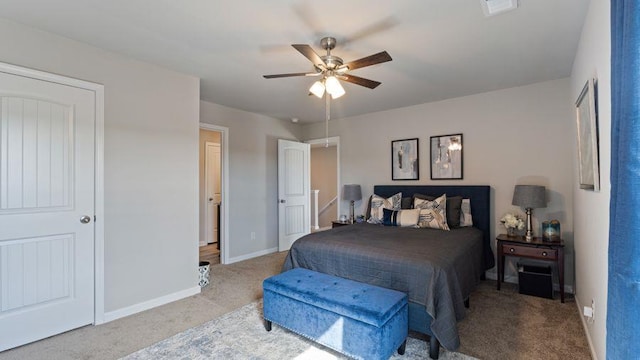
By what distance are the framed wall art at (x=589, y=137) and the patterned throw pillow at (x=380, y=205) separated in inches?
86.8

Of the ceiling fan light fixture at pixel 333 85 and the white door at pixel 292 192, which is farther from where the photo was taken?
the white door at pixel 292 192

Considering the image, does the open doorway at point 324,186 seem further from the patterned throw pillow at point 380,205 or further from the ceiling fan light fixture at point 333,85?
the ceiling fan light fixture at point 333,85

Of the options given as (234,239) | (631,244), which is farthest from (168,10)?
(234,239)

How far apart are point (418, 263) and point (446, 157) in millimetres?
2446

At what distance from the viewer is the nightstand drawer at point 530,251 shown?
318 centimetres

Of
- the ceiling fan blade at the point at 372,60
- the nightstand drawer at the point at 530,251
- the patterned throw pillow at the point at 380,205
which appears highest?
the ceiling fan blade at the point at 372,60

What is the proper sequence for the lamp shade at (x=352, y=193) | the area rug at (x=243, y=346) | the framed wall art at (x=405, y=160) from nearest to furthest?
the area rug at (x=243, y=346)
the framed wall art at (x=405, y=160)
the lamp shade at (x=352, y=193)

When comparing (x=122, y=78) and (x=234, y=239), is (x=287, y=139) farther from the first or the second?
(x=122, y=78)

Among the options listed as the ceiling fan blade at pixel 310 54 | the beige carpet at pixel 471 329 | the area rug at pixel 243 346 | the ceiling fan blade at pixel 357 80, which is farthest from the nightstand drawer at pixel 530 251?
the ceiling fan blade at pixel 310 54

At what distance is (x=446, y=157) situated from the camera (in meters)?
4.34

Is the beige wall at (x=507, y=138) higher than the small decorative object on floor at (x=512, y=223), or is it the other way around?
the beige wall at (x=507, y=138)

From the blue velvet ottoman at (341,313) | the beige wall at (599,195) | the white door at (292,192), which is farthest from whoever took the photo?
the white door at (292,192)

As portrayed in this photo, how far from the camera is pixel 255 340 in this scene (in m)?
2.45

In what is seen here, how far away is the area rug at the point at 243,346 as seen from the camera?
87.7 inches
